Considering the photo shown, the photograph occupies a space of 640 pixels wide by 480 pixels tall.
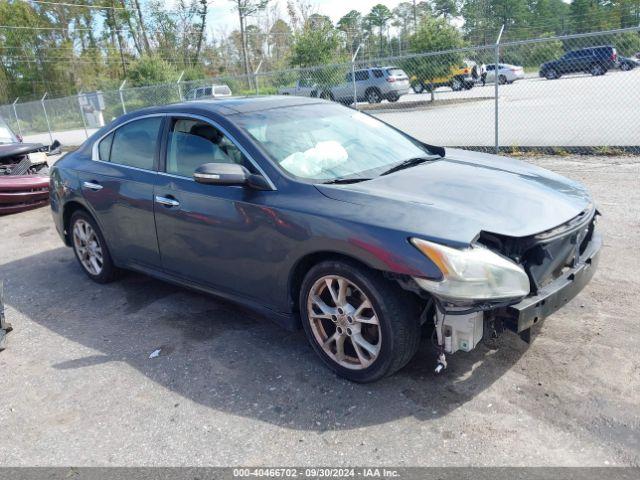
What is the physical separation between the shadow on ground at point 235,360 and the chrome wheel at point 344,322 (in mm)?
177

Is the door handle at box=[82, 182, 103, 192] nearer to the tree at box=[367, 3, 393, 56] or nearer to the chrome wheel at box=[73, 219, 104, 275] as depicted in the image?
the chrome wheel at box=[73, 219, 104, 275]

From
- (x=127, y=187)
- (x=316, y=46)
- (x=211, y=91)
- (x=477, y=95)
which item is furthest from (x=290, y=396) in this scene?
(x=316, y=46)

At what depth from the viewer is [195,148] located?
154 inches

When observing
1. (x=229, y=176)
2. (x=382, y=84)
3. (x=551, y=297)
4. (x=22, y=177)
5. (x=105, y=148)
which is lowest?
(x=551, y=297)

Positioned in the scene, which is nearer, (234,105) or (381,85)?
(234,105)

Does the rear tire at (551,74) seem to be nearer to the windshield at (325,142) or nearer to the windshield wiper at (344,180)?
the windshield at (325,142)

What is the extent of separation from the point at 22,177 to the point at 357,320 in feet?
25.1

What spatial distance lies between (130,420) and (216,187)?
154 centimetres

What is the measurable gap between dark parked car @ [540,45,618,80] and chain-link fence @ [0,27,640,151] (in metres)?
0.04

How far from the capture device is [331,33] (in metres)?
27.6

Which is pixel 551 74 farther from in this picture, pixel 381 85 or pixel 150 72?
pixel 150 72

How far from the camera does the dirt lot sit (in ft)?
8.63

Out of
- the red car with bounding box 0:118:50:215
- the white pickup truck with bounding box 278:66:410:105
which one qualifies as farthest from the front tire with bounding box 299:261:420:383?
the white pickup truck with bounding box 278:66:410:105

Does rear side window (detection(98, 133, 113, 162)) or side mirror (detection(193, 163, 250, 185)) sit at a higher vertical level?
rear side window (detection(98, 133, 113, 162))
